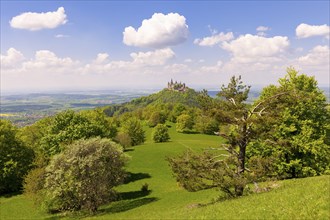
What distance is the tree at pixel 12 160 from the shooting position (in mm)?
56500

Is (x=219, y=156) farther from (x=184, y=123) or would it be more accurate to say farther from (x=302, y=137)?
(x=184, y=123)

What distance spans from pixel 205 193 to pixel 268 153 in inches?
463

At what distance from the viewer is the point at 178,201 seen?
124 feet

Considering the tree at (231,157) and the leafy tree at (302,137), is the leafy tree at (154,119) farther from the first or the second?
the tree at (231,157)

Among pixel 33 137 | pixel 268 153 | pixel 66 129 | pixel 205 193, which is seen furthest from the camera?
pixel 33 137

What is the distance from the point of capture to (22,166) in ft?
197

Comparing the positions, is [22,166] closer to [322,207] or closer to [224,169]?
[224,169]

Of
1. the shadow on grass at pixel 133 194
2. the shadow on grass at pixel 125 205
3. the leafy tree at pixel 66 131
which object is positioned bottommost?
the shadow on grass at pixel 133 194

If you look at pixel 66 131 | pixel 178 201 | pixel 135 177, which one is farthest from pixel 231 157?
pixel 66 131

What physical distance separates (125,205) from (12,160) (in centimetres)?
3281

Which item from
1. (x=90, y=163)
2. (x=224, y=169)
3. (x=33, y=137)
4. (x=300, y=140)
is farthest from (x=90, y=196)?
(x=33, y=137)

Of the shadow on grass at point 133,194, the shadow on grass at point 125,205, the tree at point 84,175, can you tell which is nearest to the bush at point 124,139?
Answer: the shadow on grass at point 133,194

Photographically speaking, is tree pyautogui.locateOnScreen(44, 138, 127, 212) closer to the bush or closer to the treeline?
the treeline

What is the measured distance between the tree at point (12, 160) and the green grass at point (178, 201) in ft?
14.0
